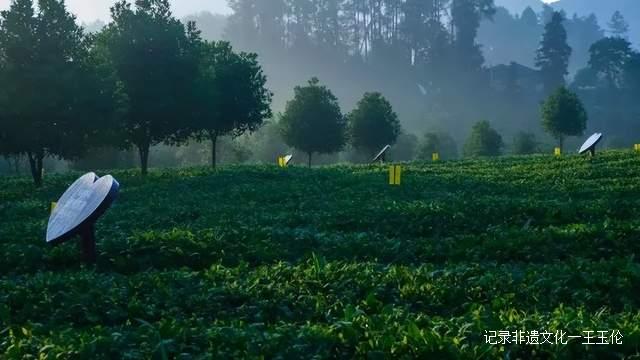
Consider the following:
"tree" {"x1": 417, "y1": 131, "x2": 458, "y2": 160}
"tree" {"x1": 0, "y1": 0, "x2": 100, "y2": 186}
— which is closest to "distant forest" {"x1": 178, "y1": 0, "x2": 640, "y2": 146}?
"tree" {"x1": 417, "y1": 131, "x2": 458, "y2": 160}

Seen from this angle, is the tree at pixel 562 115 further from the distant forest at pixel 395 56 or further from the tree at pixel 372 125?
the distant forest at pixel 395 56

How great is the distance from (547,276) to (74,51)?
2460 centimetres

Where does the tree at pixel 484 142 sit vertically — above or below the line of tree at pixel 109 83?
below

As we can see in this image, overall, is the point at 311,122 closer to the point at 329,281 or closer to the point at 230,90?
the point at 230,90

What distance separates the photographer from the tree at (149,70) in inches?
1189

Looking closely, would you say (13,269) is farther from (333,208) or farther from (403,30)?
(403,30)

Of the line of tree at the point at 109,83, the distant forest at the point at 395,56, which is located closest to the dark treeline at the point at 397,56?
the distant forest at the point at 395,56

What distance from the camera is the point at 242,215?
59.4ft

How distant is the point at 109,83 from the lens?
2756 centimetres

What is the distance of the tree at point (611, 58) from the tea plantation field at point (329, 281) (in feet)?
347

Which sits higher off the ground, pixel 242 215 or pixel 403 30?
pixel 403 30

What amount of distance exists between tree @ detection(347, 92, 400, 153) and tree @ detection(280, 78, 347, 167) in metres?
3.40

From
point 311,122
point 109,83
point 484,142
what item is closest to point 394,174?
point 109,83

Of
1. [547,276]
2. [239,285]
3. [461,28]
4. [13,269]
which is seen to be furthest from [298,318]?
[461,28]
